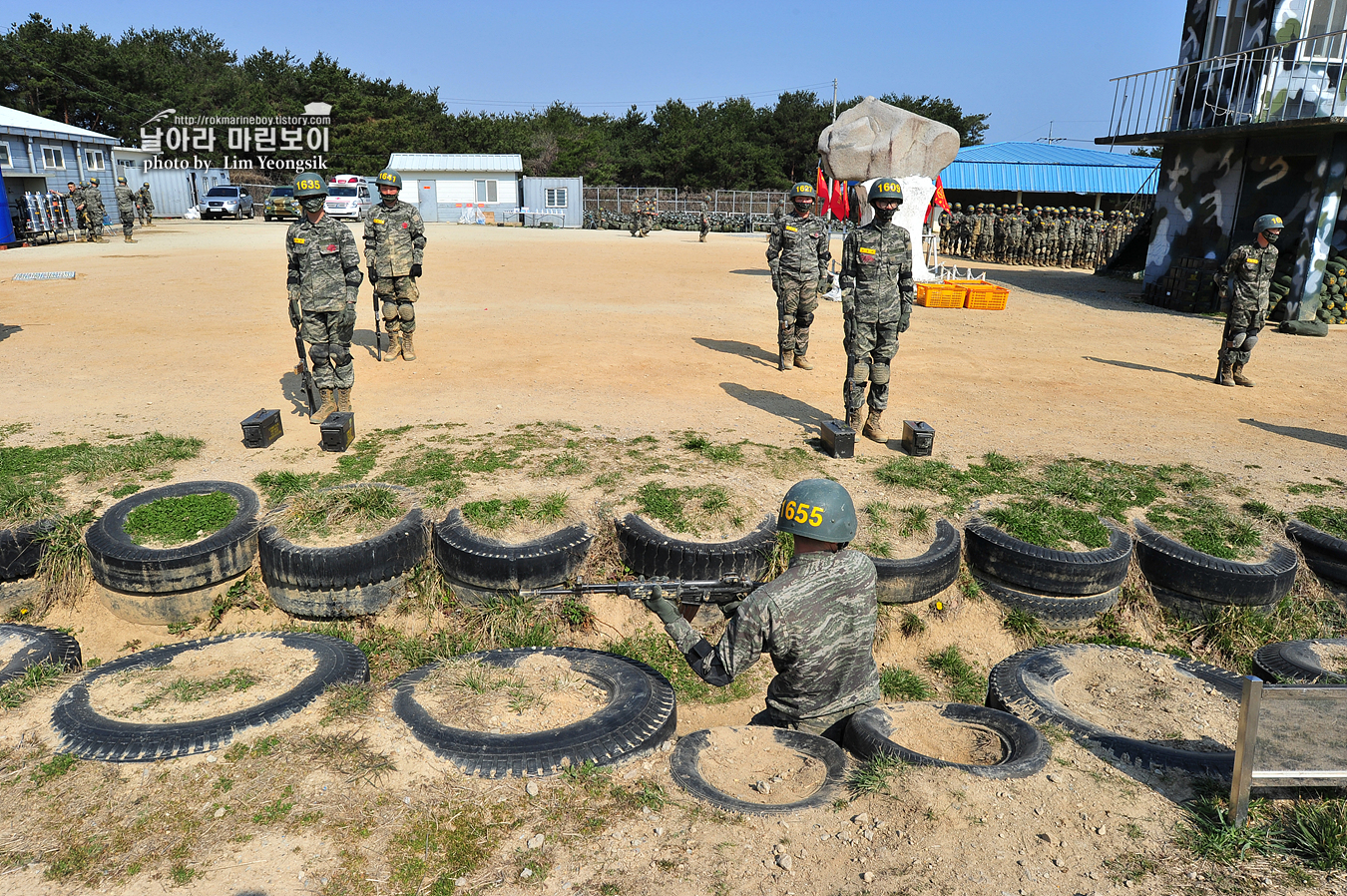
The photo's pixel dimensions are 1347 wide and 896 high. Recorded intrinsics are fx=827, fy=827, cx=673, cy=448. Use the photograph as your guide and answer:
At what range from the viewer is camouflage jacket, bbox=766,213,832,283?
1067 centimetres

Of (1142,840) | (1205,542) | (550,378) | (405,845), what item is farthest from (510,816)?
(550,378)

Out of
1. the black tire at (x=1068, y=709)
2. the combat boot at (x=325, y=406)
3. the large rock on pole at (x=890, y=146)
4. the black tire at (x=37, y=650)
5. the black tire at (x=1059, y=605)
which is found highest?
the large rock on pole at (x=890, y=146)

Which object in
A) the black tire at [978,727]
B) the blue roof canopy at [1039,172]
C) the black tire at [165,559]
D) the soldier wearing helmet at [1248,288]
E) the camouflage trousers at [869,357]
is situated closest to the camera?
the black tire at [978,727]

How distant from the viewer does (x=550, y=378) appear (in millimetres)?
10156

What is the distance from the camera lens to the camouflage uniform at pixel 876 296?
789 centimetres

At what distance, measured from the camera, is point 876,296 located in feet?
26.0

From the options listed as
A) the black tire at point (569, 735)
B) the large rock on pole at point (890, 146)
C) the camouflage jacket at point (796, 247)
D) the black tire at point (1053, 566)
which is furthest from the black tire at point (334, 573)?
the large rock on pole at point (890, 146)

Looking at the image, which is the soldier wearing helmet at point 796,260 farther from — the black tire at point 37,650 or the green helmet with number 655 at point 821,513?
the black tire at point 37,650

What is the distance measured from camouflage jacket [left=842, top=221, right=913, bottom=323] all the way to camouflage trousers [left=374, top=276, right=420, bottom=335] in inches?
231

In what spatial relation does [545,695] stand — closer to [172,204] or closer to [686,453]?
[686,453]

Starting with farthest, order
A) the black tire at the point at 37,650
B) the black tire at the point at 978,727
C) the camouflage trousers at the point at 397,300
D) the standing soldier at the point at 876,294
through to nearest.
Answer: the camouflage trousers at the point at 397,300 < the standing soldier at the point at 876,294 < the black tire at the point at 37,650 < the black tire at the point at 978,727

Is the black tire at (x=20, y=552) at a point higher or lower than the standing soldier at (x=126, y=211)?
lower

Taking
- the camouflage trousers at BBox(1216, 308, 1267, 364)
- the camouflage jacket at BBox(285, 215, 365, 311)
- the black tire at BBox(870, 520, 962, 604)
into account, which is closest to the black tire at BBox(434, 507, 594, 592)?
the black tire at BBox(870, 520, 962, 604)

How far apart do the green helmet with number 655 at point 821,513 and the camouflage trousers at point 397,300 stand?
8478 mm
